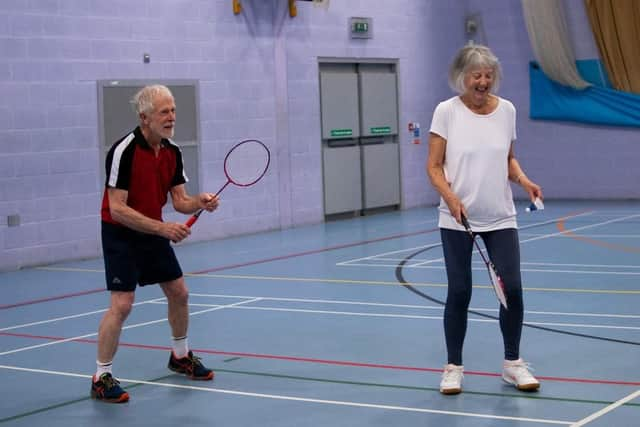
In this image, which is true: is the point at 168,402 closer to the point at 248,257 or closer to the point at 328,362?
the point at 328,362

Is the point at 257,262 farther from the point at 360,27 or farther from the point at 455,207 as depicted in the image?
the point at 455,207

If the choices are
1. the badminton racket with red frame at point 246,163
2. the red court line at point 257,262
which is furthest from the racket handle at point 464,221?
the badminton racket with red frame at point 246,163

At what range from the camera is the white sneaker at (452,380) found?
18.0ft


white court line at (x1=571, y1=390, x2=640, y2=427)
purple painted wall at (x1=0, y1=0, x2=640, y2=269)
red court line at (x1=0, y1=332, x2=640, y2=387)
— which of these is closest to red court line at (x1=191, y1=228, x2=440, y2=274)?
purple painted wall at (x1=0, y1=0, x2=640, y2=269)

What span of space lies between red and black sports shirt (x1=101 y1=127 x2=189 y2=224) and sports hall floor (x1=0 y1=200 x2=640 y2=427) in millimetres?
1068

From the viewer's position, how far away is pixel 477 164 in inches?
214

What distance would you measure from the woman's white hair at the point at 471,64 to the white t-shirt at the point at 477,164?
0.13 metres

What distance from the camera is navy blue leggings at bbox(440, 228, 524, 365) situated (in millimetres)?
5434

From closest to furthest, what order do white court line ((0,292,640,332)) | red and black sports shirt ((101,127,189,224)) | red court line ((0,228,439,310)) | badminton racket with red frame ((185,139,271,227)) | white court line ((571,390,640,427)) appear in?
white court line ((571,390,640,427))
red and black sports shirt ((101,127,189,224))
white court line ((0,292,640,332))
red court line ((0,228,439,310))
badminton racket with red frame ((185,139,271,227))

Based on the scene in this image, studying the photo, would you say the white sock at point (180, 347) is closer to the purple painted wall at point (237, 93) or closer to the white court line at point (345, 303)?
the white court line at point (345, 303)

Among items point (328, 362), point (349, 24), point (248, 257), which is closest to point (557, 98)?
point (349, 24)

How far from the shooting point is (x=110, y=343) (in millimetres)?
5727

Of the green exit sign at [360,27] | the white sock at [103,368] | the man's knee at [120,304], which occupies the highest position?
the green exit sign at [360,27]

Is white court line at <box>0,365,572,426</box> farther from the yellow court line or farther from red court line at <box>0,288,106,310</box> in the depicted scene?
the yellow court line
